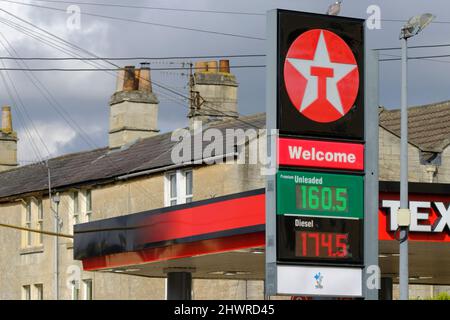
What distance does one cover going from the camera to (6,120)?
67.3 metres

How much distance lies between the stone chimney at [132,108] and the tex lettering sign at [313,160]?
103 feet

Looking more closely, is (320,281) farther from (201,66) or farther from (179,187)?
(201,66)

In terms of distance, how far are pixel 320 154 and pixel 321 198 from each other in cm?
79

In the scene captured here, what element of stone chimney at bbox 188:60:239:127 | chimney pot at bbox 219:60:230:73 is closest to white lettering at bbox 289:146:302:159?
stone chimney at bbox 188:60:239:127

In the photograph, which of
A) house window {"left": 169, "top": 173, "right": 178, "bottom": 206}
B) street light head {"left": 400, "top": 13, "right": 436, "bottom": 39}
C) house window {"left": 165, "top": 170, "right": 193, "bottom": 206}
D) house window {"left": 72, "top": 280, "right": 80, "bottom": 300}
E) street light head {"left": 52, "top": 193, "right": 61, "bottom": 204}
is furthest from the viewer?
house window {"left": 72, "top": 280, "right": 80, "bottom": 300}

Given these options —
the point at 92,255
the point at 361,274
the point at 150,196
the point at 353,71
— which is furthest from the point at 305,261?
the point at 150,196

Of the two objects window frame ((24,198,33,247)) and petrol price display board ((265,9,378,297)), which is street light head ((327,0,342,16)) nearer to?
petrol price display board ((265,9,378,297))

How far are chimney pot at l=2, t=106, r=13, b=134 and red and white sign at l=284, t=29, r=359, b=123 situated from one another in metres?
45.2

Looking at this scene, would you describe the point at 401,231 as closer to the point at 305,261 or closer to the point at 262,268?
the point at 305,261

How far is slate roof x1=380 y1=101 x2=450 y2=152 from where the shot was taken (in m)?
52.0

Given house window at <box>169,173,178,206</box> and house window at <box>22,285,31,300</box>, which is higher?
house window at <box>169,173,178,206</box>

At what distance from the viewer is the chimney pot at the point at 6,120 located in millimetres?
66812

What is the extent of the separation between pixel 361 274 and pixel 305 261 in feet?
3.40

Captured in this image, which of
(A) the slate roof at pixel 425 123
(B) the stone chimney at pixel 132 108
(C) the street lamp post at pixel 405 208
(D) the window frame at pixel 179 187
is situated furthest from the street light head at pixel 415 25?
(B) the stone chimney at pixel 132 108
